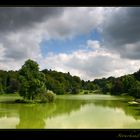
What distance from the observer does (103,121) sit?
205cm

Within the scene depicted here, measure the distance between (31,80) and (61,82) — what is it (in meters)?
0.22

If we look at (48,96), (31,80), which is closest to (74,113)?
(48,96)

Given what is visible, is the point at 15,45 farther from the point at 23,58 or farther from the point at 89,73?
the point at 89,73

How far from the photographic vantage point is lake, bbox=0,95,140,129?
6.59 feet

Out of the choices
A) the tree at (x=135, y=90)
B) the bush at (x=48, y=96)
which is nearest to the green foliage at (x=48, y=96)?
the bush at (x=48, y=96)

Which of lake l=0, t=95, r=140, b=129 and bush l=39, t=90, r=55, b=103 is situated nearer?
lake l=0, t=95, r=140, b=129

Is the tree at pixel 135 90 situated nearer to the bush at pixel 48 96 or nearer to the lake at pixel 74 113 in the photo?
the lake at pixel 74 113

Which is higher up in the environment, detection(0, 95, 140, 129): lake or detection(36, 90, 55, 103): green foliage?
detection(36, 90, 55, 103): green foliage

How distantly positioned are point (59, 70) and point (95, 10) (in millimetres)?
442

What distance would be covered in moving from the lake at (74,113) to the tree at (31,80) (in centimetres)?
9

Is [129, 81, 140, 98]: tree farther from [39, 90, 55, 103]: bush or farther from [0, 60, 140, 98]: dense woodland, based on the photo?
[39, 90, 55, 103]: bush

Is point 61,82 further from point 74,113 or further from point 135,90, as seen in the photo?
point 135,90

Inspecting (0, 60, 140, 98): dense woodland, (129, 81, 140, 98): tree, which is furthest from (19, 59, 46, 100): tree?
(129, 81, 140, 98): tree

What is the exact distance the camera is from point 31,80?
2.39m
